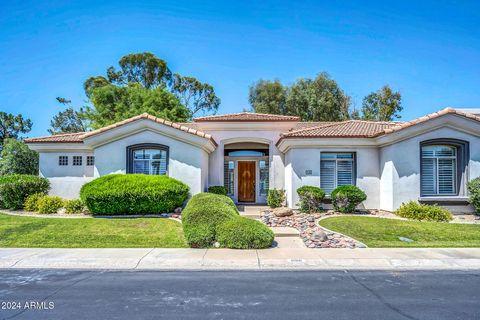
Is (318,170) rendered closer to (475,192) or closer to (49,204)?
(475,192)

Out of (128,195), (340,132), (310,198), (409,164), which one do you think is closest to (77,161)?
(128,195)

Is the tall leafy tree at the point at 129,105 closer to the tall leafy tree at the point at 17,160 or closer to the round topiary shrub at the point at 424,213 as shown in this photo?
the tall leafy tree at the point at 17,160

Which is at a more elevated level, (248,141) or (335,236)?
(248,141)

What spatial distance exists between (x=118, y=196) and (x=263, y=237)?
6.98 metres

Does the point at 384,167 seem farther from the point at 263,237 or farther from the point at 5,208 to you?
the point at 5,208

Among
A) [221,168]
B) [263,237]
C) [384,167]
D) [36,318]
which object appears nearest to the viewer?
[36,318]

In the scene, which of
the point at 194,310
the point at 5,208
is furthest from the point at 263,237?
the point at 5,208

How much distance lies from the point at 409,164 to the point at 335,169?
10.8ft

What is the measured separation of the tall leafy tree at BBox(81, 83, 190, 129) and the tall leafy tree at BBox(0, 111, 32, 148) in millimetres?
11211

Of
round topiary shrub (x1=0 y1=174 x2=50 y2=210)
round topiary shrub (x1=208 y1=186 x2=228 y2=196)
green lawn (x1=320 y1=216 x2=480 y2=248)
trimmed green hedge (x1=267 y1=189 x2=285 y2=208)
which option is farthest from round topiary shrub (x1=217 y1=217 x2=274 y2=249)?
round topiary shrub (x1=0 y1=174 x2=50 y2=210)

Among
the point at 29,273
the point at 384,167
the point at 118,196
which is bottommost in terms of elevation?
the point at 29,273

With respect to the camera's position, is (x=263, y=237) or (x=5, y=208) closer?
(x=263, y=237)

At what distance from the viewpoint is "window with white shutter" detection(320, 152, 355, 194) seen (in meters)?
16.5

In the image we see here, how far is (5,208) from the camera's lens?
16453 millimetres
